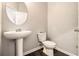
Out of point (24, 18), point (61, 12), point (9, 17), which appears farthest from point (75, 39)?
point (9, 17)

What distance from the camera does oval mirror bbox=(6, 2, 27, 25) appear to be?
5.17 feet

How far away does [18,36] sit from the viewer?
1.57 metres

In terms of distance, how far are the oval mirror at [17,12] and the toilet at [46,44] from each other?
0.43 m

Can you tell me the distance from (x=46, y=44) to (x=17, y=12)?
79cm

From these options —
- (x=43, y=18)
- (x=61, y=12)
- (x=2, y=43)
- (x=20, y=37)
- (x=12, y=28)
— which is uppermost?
(x=61, y=12)

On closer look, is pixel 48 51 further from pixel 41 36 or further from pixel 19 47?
pixel 19 47

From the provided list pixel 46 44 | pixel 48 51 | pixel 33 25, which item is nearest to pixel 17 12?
pixel 33 25

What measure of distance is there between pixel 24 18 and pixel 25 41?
428mm

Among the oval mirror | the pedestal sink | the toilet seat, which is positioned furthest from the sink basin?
the toilet seat

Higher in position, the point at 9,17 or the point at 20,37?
the point at 9,17

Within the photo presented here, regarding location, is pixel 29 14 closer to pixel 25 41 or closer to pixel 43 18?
pixel 43 18

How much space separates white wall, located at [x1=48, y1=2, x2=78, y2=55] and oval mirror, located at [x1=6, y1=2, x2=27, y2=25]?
48 cm

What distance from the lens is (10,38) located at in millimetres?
1556

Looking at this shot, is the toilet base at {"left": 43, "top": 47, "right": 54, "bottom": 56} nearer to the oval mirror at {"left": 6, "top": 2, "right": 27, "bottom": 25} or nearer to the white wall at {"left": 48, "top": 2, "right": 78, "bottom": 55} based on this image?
the white wall at {"left": 48, "top": 2, "right": 78, "bottom": 55}
